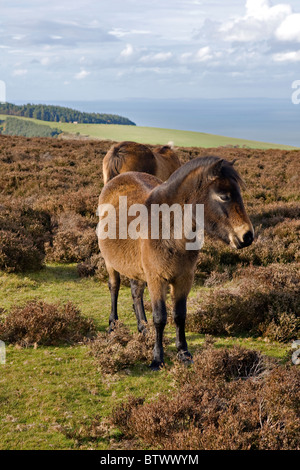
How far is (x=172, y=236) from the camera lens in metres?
3.94

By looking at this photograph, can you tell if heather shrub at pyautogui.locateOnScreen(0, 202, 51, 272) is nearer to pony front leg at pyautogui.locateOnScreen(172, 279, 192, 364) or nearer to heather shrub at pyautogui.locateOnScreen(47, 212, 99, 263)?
heather shrub at pyautogui.locateOnScreen(47, 212, 99, 263)

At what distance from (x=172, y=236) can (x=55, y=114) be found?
120443mm

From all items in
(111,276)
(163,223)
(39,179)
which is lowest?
(111,276)

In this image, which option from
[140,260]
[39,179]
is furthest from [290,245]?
[39,179]

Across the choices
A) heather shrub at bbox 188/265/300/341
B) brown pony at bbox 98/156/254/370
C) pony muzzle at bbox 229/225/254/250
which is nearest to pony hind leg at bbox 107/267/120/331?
brown pony at bbox 98/156/254/370

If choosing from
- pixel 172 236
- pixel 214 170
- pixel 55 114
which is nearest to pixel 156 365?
pixel 172 236

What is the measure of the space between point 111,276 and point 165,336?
1067 millimetres

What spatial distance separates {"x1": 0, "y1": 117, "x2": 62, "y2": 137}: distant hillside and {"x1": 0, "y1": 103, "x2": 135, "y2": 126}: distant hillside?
86.3ft

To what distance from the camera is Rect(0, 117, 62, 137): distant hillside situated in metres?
71.5
